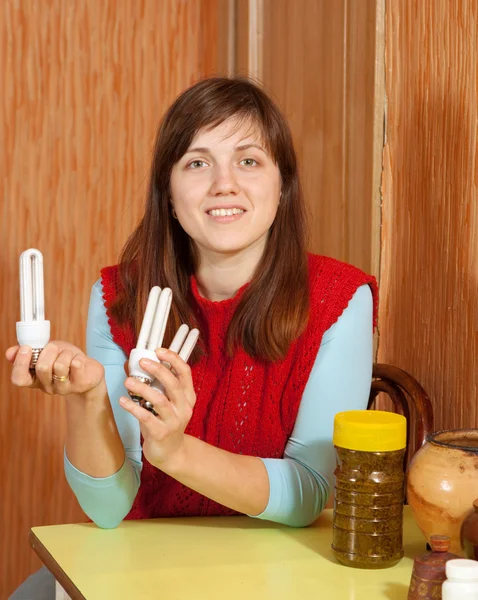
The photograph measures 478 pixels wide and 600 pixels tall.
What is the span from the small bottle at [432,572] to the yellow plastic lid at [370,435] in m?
0.14

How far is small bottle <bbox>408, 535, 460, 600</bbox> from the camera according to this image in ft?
2.68

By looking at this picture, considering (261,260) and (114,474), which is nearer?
(114,474)

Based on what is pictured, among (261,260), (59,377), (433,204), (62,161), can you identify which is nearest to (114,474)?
(59,377)

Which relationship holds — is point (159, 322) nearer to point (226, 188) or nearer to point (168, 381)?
point (168, 381)

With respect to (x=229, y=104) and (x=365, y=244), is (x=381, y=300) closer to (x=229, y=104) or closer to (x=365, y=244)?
(x=365, y=244)

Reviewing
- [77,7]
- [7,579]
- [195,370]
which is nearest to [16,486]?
[7,579]

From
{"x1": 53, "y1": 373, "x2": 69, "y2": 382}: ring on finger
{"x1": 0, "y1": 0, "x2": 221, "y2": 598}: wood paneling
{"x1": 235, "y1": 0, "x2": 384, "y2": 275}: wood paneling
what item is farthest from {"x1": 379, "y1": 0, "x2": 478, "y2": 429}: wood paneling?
{"x1": 0, "y1": 0, "x2": 221, "y2": 598}: wood paneling

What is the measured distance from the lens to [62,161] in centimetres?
221

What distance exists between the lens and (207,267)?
1.43 m

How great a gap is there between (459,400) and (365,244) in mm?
413

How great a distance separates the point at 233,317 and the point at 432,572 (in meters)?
0.63

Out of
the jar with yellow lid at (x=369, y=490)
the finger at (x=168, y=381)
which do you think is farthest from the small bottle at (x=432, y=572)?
the finger at (x=168, y=381)

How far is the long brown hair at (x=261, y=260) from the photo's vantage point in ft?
4.39

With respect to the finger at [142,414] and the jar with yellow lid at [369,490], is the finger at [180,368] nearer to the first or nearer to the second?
Answer: the finger at [142,414]
